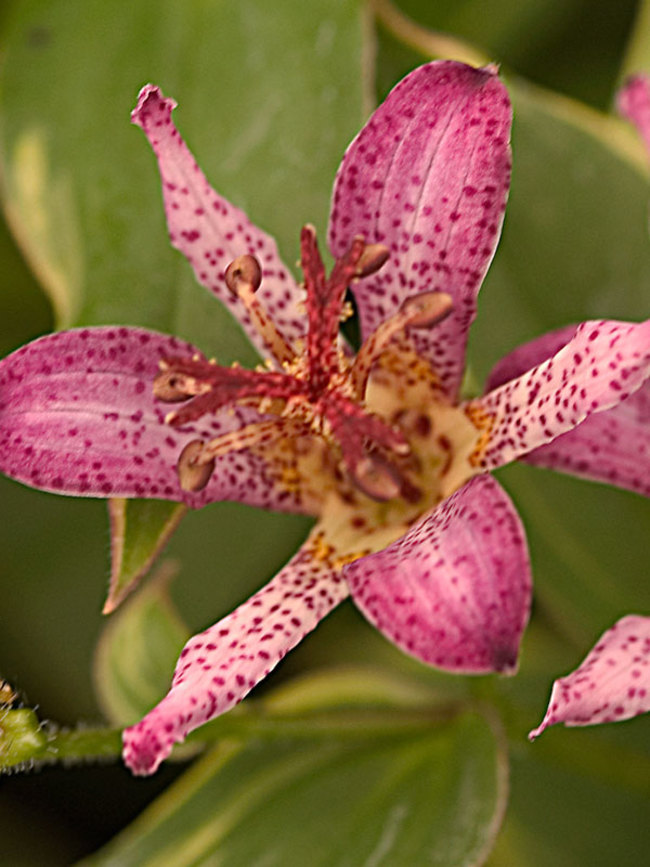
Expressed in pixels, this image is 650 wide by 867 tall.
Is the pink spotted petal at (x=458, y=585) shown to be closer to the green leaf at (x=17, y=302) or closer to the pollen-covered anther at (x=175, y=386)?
the pollen-covered anther at (x=175, y=386)

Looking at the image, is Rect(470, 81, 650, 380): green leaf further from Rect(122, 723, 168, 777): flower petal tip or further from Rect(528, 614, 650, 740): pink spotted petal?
Rect(122, 723, 168, 777): flower petal tip

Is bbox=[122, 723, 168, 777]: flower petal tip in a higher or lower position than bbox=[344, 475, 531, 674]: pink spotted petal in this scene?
lower

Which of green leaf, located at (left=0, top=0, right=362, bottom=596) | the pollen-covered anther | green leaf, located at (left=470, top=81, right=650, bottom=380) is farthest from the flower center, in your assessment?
green leaf, located at (left=470, top=81, right=650, bottom=380)

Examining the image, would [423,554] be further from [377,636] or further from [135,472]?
[377,636]

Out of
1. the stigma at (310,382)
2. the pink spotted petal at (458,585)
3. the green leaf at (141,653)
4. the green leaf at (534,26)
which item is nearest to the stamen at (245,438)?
the stigma at (310,382)

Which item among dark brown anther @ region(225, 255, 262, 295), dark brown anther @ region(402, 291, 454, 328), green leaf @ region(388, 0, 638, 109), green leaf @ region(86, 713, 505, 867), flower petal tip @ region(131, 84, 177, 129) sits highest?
flower petal tip @ region(131, 84, 177, 129)

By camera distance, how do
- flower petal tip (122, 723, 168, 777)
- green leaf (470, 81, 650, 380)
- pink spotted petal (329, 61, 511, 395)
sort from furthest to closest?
green leaf (470, 81, 650, 380), pink spotted petal (329, 61, 511, 395), flower petal tip (122, 723, 168, 777)
